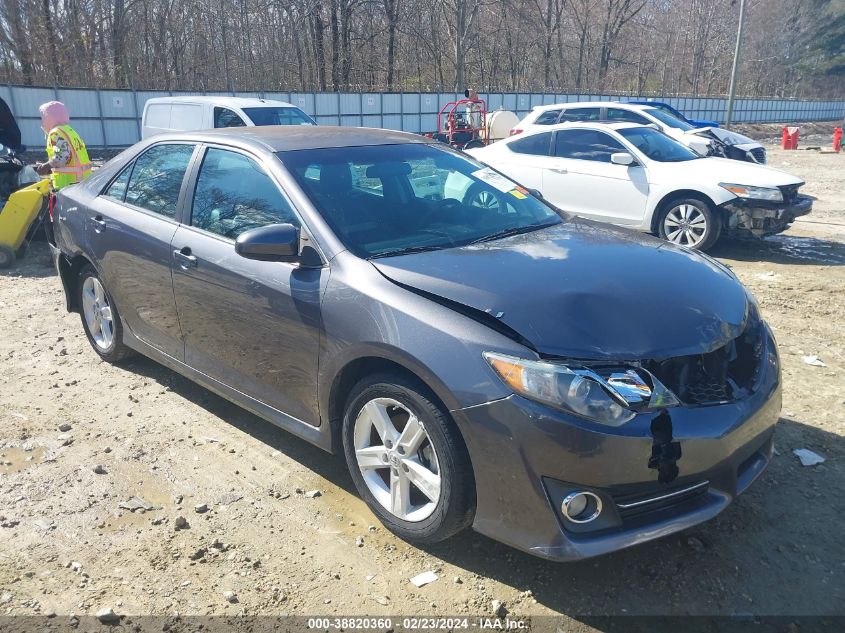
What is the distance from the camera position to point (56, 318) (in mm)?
6539

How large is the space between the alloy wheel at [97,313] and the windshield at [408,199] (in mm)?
2149

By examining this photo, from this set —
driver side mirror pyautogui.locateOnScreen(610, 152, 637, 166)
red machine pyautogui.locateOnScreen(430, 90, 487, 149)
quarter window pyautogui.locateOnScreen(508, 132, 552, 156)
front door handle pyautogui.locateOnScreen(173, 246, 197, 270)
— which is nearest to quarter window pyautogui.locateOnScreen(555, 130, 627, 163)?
quarter window pyautogui.locateOnScreen(508, 132, 552, 156)

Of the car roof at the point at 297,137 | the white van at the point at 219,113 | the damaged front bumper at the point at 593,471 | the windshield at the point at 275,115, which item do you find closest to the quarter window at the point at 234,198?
the car roof at the point at 297,137

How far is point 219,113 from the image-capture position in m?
11.8

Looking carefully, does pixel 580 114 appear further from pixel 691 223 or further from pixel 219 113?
pixel 219 113

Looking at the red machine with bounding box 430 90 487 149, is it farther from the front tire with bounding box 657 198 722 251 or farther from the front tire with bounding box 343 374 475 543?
the front tire with bounding box 343 374 475 543

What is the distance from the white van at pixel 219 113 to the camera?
11.6 meters

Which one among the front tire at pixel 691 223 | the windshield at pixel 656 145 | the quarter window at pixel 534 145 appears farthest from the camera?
the quarter window at pixel 534 145

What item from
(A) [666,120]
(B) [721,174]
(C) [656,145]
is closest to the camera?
(B) [721,174]

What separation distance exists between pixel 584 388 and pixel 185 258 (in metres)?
2.46

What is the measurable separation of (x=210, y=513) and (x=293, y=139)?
2.08 m

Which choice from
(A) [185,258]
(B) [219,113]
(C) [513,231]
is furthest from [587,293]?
(B) [219,113]

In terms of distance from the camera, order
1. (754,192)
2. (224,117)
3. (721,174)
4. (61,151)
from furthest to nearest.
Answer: (224,117)
(721,174)
(754,192)
(61,151)

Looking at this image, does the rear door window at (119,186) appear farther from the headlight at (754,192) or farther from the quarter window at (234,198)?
the headlight at (754,192)
